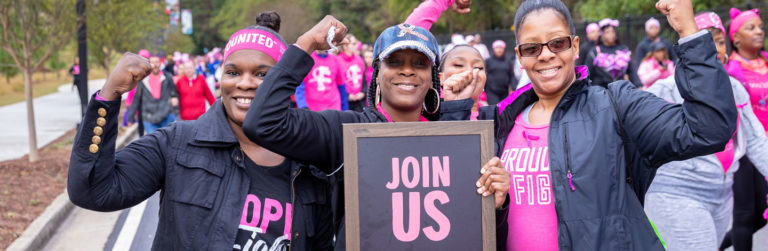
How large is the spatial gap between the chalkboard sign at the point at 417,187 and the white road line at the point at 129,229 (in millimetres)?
4901

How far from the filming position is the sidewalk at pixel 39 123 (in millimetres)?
15384

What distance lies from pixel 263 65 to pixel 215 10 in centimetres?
10788

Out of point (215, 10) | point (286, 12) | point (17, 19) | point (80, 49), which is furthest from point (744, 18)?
point (215, 10)

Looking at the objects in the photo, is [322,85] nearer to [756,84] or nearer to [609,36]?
[609,36]

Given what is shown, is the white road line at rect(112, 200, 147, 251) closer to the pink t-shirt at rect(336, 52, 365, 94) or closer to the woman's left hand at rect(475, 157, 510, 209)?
the pink t-shirt at rect(336, 52, 365, 94)

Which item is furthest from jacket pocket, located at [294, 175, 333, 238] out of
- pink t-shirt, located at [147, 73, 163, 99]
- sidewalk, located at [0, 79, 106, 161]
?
sidewalk, located at [0, 79, 106, 161]

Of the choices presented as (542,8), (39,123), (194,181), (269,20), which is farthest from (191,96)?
(39,123)

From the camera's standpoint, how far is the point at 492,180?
2.56 metres

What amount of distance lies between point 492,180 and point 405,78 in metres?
0.56

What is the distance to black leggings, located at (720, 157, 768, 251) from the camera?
540 cm

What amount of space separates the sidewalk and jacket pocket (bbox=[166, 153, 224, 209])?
39.1ft

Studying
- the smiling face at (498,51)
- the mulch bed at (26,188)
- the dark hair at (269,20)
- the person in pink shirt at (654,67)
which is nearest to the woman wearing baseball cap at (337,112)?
the dark hair at (269,20)

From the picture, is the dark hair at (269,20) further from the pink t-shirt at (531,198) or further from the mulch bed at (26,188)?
the mulch bed at (26,188)

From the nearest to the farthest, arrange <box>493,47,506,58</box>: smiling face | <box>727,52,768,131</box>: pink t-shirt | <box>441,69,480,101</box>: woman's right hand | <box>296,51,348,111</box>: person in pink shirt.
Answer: <box>441,69,480,101</box>: woman's right hand → <box>727,52,768,131</box>: pink t-shirt → <box>296,51,348,111</box>: person in pink shirt → <box>493,47,506,58</box>: smiling face
